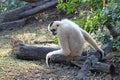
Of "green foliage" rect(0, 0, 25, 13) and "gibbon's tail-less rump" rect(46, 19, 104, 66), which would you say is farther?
"green foliage" rect(0, 0, 25, 13)

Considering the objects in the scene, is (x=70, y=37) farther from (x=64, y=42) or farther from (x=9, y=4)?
(x=9, y=4)

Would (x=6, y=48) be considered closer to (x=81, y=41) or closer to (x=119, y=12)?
(x=81, y=41)

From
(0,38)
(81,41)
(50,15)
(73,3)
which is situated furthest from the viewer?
(50,15)

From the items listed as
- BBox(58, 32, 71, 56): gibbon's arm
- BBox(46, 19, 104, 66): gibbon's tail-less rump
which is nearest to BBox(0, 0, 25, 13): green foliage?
BBox(46, 19, 104, 66): gibbon's tail-less rump

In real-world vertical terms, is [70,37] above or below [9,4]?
below

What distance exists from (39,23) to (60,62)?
5.53 meters

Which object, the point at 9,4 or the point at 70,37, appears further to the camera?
the point at 9,4

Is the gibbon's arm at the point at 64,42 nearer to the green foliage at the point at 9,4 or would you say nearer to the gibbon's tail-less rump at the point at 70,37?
the gibbon's tail-less rump at the point at 70,37

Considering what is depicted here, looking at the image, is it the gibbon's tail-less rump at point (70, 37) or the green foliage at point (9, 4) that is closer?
the gibbon's tail-less rump at point (70, 37)

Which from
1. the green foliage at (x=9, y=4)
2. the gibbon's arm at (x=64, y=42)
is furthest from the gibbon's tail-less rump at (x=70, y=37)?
the green foliage at (x=9, y=4)

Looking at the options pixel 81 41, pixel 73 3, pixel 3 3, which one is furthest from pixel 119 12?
pixel 3 3

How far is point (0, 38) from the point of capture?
34.2 ft

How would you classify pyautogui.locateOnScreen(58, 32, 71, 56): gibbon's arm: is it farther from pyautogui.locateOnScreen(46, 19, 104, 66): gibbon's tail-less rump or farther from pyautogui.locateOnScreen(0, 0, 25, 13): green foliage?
pyautogui.locateOnScreen(0, 0, 25, 13): green foliage

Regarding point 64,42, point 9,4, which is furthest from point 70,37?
point 9,4
